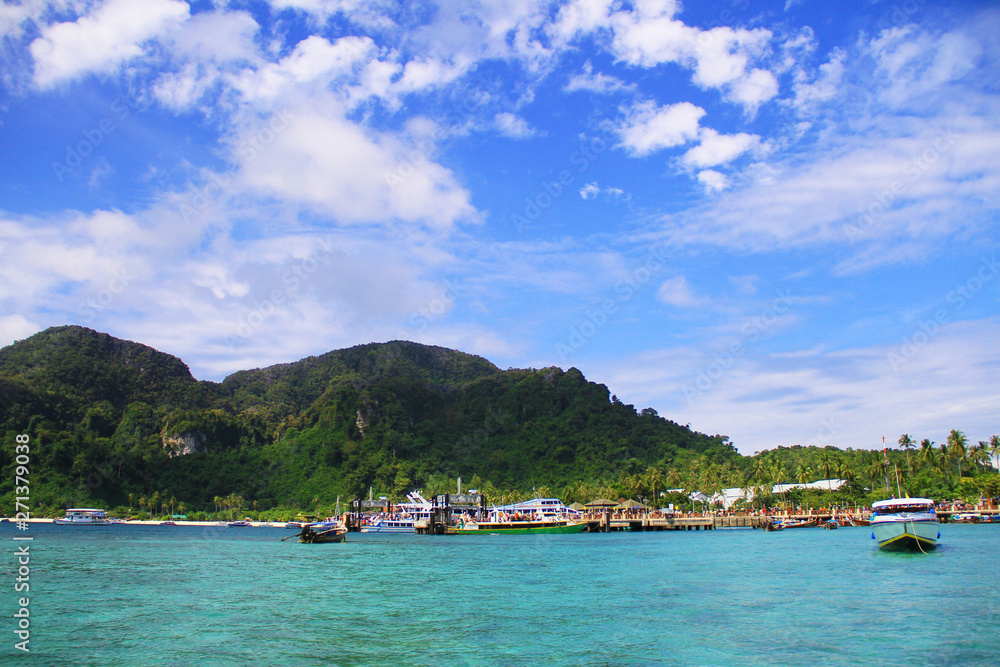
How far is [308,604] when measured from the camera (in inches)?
1016

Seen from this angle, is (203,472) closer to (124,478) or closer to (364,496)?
(124,478)

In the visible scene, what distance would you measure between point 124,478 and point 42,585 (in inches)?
5638

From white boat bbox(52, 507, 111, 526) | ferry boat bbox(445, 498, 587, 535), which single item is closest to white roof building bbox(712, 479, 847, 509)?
ferry boat bbox(445, 498, 587, 535)

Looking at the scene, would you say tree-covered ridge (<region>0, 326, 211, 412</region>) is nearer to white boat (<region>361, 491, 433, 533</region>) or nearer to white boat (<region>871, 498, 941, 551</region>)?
white boat (<region>361, 491, 433, 533</region>)

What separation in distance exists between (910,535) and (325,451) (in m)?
151

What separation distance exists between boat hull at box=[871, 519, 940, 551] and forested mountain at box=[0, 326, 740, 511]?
102 meters

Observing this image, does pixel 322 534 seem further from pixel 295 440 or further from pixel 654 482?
pixel 295 440

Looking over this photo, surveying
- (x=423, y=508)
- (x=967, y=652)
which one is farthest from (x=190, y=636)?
(x=423, y=508)

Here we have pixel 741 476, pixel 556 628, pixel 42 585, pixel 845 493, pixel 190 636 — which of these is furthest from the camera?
pixel 741 476

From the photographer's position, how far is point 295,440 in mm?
184625

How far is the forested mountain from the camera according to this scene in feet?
504

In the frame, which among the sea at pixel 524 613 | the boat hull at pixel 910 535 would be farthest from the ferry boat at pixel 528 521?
the boat hull at pixel 910 535

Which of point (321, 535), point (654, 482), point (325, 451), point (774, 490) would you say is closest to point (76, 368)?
point (325, 451)

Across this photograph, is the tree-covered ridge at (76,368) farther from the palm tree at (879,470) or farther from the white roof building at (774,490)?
the palm tree at (879,470)
